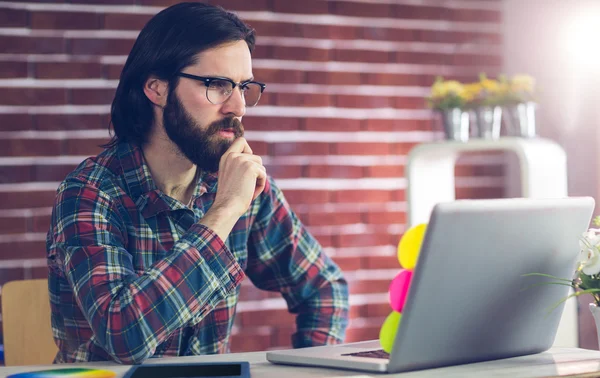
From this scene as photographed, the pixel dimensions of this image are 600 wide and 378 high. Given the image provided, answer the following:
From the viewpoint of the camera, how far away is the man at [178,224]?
1453 millimetres

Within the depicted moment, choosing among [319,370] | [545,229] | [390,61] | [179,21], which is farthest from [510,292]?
[390,61]

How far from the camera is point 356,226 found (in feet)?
12.0

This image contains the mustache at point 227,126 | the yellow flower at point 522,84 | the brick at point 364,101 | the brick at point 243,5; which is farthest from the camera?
the brick at point 364,101

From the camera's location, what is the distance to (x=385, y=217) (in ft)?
12.2

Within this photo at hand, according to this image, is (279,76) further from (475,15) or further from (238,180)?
(238,180)

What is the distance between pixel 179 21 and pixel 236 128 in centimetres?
29

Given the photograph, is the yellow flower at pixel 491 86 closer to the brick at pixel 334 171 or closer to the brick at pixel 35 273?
the brick at pixel 334 171

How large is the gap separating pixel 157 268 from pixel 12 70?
203 cm

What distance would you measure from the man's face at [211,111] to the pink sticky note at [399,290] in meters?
0.69

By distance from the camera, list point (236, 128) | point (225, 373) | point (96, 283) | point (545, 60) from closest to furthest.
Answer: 1. point (225, 373)
2. point (96, 283)
3. point (236, 128)
4. point (545, 60)

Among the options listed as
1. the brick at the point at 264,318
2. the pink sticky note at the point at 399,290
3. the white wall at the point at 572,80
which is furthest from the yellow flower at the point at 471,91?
the pink sticky note at the point at 399,290

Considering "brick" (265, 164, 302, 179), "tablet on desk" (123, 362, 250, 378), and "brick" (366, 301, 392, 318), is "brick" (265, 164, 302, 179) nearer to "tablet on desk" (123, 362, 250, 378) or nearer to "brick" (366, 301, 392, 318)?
"brick" (366, 301, 392, 318)

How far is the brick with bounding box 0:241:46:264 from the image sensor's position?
10.4 ft

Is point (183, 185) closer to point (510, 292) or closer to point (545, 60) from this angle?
point (510, 292)
